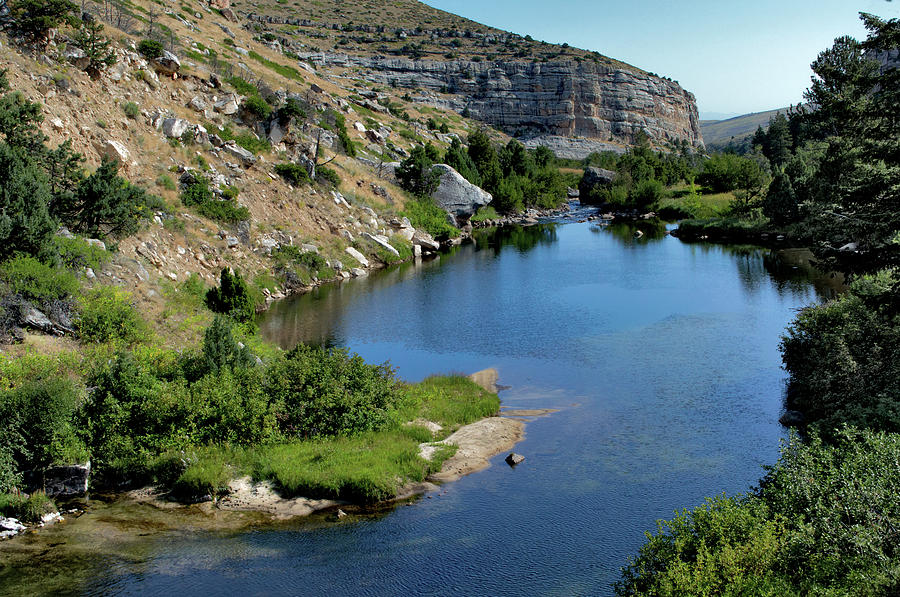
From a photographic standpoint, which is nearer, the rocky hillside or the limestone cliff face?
the rocky hillside

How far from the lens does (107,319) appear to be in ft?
87.7

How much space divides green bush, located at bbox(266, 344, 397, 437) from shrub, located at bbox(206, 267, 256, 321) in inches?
463

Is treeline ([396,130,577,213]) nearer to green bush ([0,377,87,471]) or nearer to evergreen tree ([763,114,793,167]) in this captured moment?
evergreen tree ([763,114,793,167])

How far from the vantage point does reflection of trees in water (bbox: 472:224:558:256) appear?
239 ft

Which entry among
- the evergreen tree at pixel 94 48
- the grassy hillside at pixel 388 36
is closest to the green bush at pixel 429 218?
the evergreen tree at pixel 94 48

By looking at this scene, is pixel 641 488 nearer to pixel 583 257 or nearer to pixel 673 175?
pixel 583 257

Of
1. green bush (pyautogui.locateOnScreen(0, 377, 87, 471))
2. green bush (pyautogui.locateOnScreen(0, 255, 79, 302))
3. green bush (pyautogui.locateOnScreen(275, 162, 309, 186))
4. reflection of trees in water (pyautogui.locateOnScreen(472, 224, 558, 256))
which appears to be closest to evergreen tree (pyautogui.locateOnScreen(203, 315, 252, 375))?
green bush (pyautogui.locateOnScreen(0, 377, 87, 471))

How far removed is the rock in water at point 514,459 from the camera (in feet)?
73.3

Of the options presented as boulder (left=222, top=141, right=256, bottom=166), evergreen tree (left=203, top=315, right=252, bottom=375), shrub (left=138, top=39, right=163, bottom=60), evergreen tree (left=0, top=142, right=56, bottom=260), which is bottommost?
evergreen tree (left=203, top=315, right=252, bottom=375)

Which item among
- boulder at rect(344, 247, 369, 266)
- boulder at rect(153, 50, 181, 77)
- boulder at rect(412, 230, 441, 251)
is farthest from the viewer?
boulder at rect(412, 230, 441, 251)

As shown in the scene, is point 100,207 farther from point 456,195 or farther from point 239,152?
point 456,195

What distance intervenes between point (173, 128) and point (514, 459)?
39256mm

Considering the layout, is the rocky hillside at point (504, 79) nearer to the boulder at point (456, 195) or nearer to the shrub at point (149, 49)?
the boulder at point (456, 195)

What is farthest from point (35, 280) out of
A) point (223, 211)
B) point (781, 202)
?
point (781, 202)
